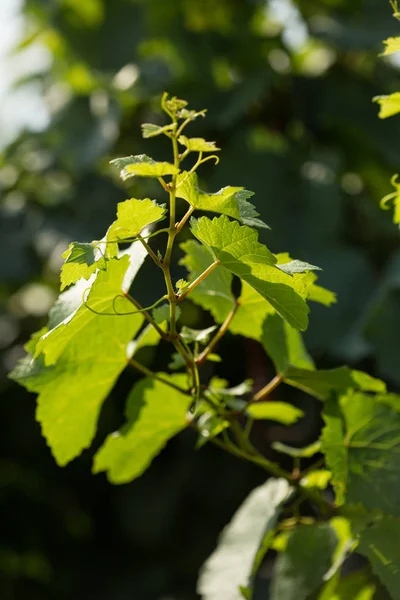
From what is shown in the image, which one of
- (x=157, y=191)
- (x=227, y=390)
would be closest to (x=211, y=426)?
(x=227, y=390)

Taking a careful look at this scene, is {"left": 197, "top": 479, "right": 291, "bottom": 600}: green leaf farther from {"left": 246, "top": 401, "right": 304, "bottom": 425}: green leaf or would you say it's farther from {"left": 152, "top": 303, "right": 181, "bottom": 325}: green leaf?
{"left": 152, "top": 303, "right": 181, "bottom": 325}: green leaf

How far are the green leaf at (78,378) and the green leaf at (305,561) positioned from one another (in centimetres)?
14

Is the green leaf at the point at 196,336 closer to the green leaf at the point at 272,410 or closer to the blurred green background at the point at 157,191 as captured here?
the green leaf at the point at 272,410

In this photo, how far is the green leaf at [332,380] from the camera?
0.42 meters

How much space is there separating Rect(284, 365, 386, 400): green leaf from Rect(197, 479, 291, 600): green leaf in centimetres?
7

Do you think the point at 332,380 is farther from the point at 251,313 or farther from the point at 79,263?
Answer: the point at 79,263

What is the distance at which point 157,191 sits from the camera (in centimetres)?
116

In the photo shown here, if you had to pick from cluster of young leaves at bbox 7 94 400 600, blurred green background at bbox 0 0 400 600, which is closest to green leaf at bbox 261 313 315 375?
cluster of young leaves at bbox 7 94 400 600

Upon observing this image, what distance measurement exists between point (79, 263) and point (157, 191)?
864 mm

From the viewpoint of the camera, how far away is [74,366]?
0.40 metres

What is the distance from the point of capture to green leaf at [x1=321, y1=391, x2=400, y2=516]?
0.39 metres

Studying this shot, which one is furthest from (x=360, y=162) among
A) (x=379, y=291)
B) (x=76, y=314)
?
(x=76, y=314)

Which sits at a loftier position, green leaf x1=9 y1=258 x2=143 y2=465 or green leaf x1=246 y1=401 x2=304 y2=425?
green leaf x1=9 y1=258 x2=143 y2=465

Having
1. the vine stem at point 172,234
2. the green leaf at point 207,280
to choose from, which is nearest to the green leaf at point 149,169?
the vine stem at point 172,234
